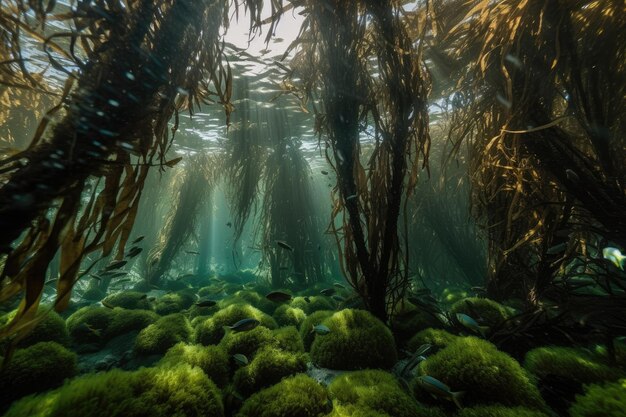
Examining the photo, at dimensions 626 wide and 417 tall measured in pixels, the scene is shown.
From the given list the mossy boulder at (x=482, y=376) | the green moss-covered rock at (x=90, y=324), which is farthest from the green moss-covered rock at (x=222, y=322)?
the mossy boulder at (x=482, y=376)

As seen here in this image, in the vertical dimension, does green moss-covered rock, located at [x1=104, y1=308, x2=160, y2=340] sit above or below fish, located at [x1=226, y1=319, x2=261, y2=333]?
below

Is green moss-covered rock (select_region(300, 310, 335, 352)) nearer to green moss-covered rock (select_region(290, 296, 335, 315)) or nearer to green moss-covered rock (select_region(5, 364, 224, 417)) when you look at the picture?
green moss-covered rock (select_region(290, 296, 335, 315))

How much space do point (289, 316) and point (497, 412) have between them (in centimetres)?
384

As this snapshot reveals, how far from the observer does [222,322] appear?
14.8 feet

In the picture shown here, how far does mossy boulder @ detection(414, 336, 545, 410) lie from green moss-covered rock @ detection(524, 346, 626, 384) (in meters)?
0.47

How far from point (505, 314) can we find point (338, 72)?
4580mm

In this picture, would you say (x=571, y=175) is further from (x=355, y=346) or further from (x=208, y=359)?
(x=208, y=359)

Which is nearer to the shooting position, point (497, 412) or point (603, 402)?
point (603, 402)

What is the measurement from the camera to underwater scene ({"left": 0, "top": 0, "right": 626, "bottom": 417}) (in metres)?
2.05

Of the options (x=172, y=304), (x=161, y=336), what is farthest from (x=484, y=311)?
(x=172, y=304)

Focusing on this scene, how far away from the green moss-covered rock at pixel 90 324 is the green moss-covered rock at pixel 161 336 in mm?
1090

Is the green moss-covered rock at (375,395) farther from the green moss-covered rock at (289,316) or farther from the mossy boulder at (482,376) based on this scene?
the green moss-covered rock at (289,316)

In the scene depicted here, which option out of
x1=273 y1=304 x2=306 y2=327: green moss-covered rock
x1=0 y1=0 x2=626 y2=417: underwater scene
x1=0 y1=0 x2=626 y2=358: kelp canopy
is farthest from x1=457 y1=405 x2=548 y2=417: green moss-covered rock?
x1=273 y1=304 x2=306 y2=327: green moss-covered rock

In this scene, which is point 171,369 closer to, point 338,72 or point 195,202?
point 338,72
